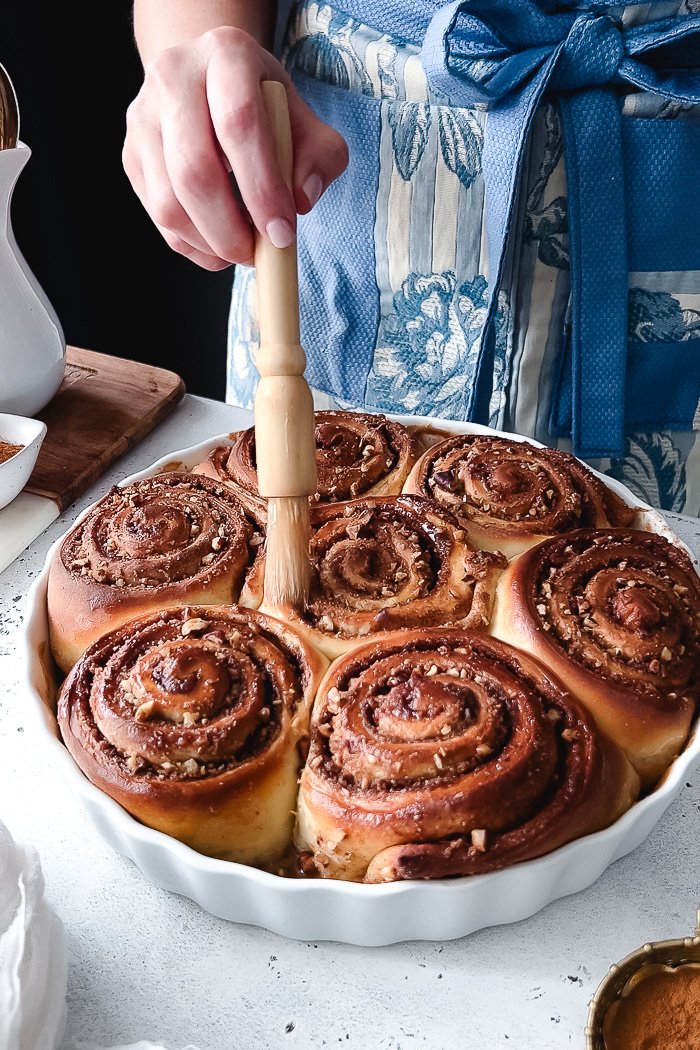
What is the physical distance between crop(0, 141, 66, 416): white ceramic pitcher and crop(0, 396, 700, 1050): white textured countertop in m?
0.74

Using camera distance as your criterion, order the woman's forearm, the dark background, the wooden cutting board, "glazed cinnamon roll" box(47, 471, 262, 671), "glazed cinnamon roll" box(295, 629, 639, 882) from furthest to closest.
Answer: the dark background → the wooden cutting board → the woman's forearm → "glazed cinnamon roll" box(47, 471, 262, 671) → "glazed cinnamon roll" box(295, 629, 639, 882)

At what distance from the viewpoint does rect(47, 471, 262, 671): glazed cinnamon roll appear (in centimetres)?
103

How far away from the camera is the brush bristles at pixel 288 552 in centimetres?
98

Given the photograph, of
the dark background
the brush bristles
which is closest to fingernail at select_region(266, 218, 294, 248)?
the brush bristles

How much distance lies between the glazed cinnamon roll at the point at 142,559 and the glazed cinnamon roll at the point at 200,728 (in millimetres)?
59

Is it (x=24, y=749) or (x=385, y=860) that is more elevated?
(x=385, y=860)

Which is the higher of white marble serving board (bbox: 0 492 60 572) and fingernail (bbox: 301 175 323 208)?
fingernail (bbox: 301 175 323 208)

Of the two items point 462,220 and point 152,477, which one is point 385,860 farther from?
point 462,220

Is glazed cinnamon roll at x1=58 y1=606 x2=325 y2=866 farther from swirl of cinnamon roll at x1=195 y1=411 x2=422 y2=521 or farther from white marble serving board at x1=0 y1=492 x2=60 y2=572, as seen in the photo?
white marble serving board at x1=0 y1=492 x2=60 y2=572

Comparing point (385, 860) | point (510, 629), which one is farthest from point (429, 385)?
point (385, 860)

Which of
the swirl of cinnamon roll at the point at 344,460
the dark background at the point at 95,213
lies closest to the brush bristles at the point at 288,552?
the swirl of cinnamon roll at the point at 344,460

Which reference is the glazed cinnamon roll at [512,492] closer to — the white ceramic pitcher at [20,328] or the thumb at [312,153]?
the thumb at [312,153]

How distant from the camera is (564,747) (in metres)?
0.87

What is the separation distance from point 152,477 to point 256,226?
0.41 m
